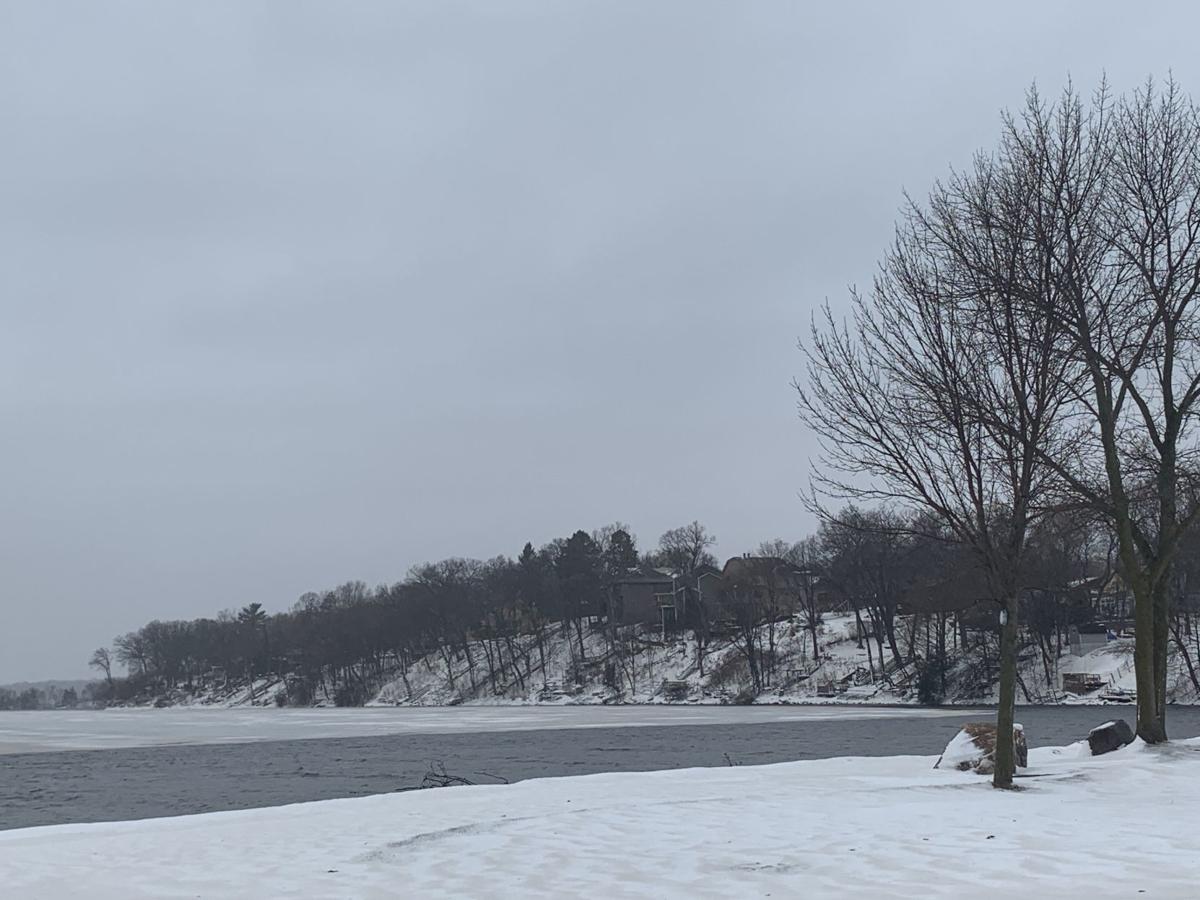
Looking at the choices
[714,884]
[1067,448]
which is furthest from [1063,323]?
[714,884]

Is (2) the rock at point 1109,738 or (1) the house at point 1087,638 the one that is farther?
(1) the house at point 1087,638

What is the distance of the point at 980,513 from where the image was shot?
15.3m

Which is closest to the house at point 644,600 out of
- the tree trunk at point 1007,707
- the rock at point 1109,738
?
the rock at point 1109,738

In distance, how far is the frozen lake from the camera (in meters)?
26.6

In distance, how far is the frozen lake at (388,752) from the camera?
87.1ft

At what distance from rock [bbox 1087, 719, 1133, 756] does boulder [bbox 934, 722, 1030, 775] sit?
64.5 inches

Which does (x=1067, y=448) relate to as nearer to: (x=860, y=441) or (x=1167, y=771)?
(x=860, y=441)

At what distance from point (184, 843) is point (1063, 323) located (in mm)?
13385

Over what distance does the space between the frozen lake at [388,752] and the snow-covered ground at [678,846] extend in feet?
35.5

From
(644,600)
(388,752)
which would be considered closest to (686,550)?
(644,600)

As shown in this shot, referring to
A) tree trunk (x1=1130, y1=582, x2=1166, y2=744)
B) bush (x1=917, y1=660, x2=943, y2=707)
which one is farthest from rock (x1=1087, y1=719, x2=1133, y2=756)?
bush (x1=917, y1=660, x2=943, y2=707)

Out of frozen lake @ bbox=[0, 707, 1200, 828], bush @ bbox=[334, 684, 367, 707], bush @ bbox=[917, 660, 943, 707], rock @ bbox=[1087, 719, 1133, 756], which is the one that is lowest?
bush @ bbox=[334, 684, 367, 707]

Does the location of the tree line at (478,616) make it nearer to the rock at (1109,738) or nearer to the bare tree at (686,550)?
the bare tree at (686,550)

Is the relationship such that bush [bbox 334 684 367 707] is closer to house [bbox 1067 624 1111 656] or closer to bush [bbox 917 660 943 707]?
bush [bbox 917 660 943 707]
